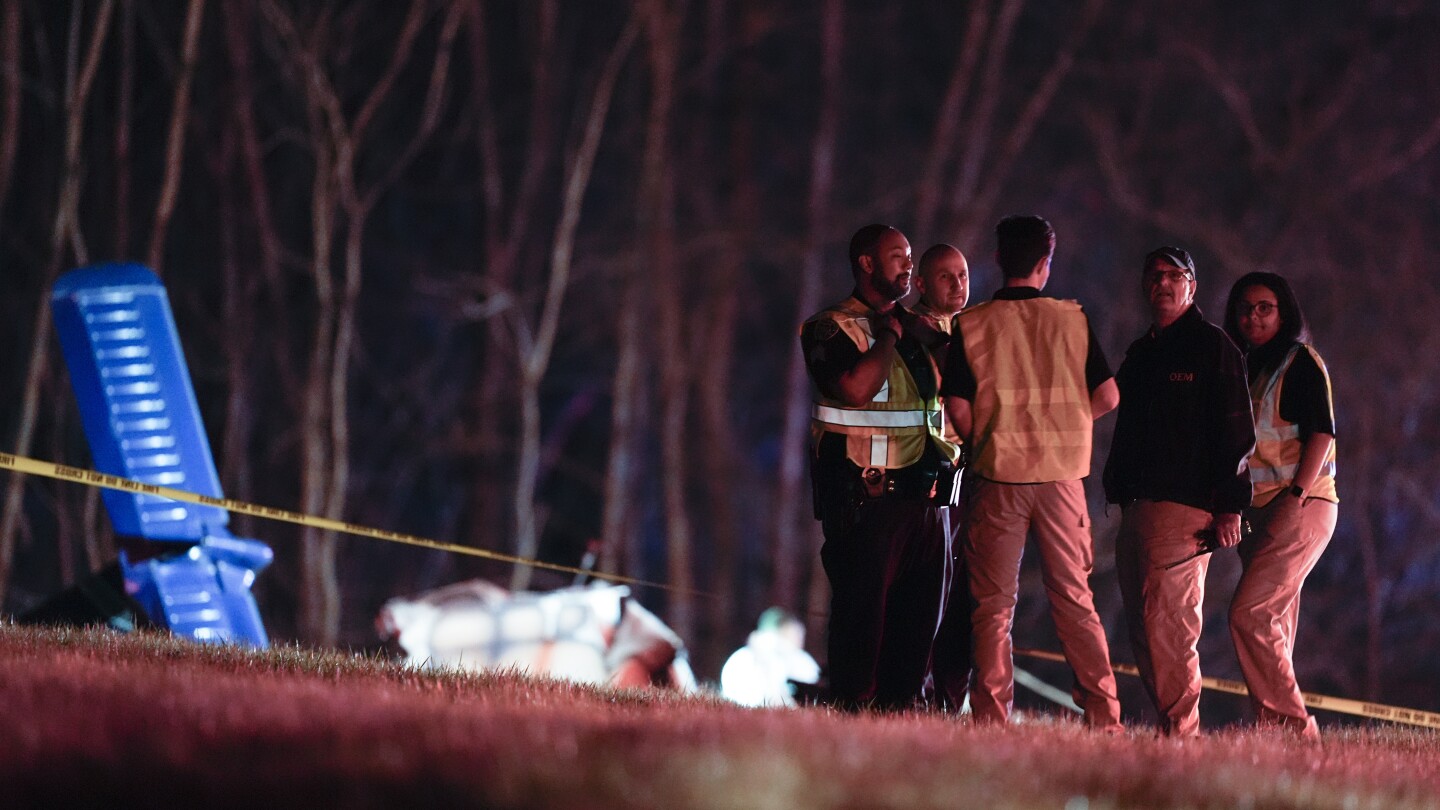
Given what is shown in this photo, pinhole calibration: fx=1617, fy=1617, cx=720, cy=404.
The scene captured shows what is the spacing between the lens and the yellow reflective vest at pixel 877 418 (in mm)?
5461

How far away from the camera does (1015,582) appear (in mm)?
5562

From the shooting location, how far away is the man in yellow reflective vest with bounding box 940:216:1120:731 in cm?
552

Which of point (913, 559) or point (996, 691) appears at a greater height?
point (913, 559)

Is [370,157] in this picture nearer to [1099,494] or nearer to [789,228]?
[789,228]

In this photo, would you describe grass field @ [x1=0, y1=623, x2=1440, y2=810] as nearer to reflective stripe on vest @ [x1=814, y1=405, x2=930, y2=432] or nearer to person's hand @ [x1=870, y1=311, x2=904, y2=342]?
reflective stripe on vest @ [x1=814, y1=405, x2=930, y2=432]

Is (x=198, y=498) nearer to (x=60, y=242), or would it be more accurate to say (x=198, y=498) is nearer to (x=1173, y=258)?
(x=1173, y=258)

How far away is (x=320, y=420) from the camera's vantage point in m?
19.6

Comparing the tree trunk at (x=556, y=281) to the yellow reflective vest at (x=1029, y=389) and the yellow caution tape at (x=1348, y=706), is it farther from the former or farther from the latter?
the yellow reflective vest at (x=1029, y=389)

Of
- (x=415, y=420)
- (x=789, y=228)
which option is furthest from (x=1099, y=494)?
(x=415, y=420)

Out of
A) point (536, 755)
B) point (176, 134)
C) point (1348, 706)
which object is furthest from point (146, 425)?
point (176, 134)

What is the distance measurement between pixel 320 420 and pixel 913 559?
1511cm

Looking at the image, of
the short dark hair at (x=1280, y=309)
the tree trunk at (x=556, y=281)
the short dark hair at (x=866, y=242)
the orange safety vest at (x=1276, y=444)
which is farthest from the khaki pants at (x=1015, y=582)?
the tree trunk at (x=556, y=281)

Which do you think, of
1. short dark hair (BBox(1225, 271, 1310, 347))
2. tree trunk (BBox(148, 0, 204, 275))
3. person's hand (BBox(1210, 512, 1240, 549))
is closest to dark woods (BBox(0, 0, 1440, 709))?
tree trunk (BBox(148, 0, 204, 275))

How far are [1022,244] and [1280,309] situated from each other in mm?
1300
